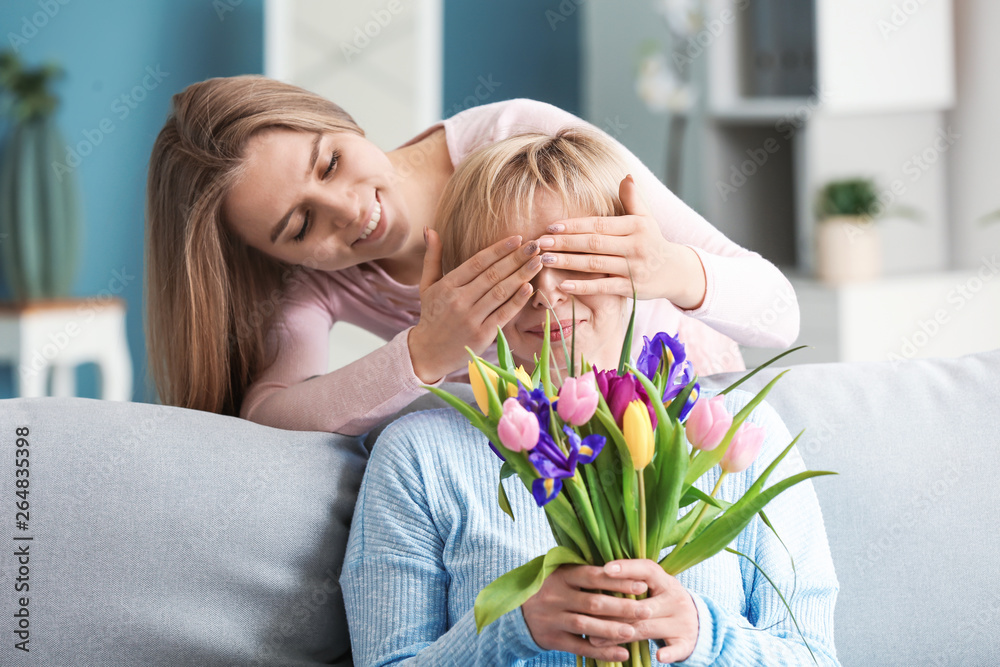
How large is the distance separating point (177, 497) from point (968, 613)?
3.07ft

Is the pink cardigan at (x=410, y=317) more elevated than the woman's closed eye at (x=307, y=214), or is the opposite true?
the woman's closed eye at (x=307, y=214)

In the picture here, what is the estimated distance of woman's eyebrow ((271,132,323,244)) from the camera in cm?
123

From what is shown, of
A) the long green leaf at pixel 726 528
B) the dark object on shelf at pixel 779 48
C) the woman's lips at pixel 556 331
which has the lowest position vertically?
the long green leaf at pixel 726 528

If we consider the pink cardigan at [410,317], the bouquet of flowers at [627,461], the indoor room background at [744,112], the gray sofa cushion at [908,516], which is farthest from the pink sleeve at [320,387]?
the indoor room background at [744,112]

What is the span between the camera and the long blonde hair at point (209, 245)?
1244mm

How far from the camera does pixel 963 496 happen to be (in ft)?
3.80

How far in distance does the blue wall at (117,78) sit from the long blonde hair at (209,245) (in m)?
2.15

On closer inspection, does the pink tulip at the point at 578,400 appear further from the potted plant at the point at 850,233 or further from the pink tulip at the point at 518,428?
the potted plant at the point at 850,233

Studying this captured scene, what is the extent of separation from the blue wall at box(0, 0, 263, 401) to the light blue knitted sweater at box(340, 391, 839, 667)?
2.60 m

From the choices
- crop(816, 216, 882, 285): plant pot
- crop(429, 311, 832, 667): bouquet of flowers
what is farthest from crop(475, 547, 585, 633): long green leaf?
crop(816, 216, 882, 285): plant pot

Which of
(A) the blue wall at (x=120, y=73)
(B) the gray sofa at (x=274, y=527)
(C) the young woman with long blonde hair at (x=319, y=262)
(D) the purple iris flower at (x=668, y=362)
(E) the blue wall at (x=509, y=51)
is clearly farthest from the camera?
(E) the blue wall at (x=509, y=51)

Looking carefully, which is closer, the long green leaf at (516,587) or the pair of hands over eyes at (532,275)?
the long green leaf at (516,587)

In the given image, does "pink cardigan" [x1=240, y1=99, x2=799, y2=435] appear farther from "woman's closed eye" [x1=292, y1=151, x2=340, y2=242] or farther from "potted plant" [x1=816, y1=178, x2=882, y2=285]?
"potted plant" [x1=816, y1=178, x2=882, y2=285]

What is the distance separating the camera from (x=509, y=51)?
12.9 ft
